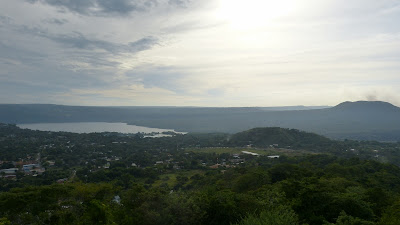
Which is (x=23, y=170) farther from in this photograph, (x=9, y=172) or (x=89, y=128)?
(x=89, y=128)

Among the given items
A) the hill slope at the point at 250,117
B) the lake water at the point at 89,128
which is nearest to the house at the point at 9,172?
the lake water at the point at 89,128

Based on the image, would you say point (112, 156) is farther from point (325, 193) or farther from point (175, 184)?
point (325, 193)

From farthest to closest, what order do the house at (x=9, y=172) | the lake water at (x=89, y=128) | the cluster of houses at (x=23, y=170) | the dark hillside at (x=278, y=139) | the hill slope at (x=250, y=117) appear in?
the hill slope at (x=250, y=117) → the lake water at (x=89, y=128) → the dark hillside at (x=278, y=139) → the house at (x=9, y=172) → the cluster of houses at (x=23, y=170)

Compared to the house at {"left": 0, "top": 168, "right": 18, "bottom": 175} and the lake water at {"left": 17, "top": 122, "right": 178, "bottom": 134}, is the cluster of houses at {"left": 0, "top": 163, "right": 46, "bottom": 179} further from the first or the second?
the lake water at {"left": 17, "top": 122, "right": 178, "bottom": 134}

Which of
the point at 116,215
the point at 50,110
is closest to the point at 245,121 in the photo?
the point at 50,110

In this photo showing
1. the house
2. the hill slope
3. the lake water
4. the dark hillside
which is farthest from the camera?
the hill slope

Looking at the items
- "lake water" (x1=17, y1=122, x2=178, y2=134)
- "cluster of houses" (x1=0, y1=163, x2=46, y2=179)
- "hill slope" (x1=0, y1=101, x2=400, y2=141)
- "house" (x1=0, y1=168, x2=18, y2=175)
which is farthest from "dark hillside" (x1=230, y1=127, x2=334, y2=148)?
"lake water" (x1=17, y1=122, x2=178, y2=134)

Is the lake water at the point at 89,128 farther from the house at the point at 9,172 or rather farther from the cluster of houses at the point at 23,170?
the house at the point at 9,172

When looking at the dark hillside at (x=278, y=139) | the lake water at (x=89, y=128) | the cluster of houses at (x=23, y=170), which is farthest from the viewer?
the lake water at (x=89, y=128)

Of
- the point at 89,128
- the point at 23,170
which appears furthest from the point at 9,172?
the point at 89,128

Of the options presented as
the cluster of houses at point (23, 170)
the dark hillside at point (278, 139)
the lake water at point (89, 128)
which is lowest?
the lake water at point (89, 128)

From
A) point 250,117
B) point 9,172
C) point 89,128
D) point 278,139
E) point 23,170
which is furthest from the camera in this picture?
point 250,117

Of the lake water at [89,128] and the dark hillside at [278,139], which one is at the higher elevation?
the dark hillside at [278,139]
